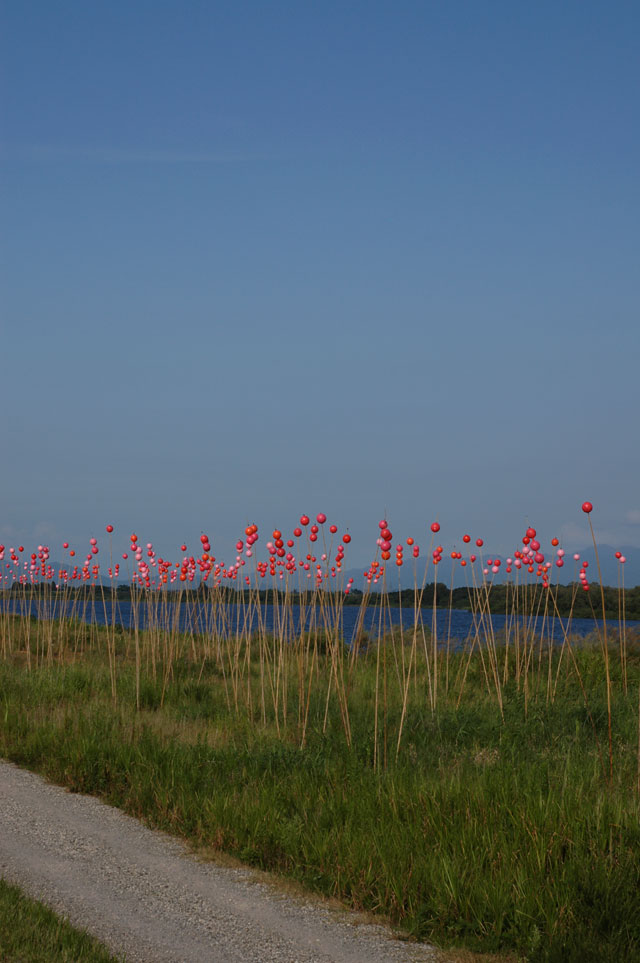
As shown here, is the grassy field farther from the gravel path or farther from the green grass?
the green grass

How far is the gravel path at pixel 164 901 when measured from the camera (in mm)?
4430

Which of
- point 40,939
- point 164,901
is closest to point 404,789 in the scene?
point 164,901

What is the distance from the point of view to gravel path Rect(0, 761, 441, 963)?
4430 mm

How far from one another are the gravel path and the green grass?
0.18m

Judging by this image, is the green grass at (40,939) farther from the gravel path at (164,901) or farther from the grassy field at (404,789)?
the grassy field at (404,789)

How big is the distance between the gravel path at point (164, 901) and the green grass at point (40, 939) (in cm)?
18

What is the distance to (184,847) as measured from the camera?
599 cm

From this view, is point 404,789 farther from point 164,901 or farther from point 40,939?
point 40,939

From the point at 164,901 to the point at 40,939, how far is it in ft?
3.02

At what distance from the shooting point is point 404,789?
5973 mm

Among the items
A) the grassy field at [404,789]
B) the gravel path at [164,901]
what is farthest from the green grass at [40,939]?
the grassy field at [404,789]

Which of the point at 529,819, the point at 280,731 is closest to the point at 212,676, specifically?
the point at 280,731

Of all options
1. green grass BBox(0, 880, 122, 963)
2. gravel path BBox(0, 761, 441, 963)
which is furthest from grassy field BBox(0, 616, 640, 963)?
green grass BBox(0, 880, 122, 963)

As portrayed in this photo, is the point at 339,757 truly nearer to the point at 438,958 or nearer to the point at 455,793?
the point at 455,793
